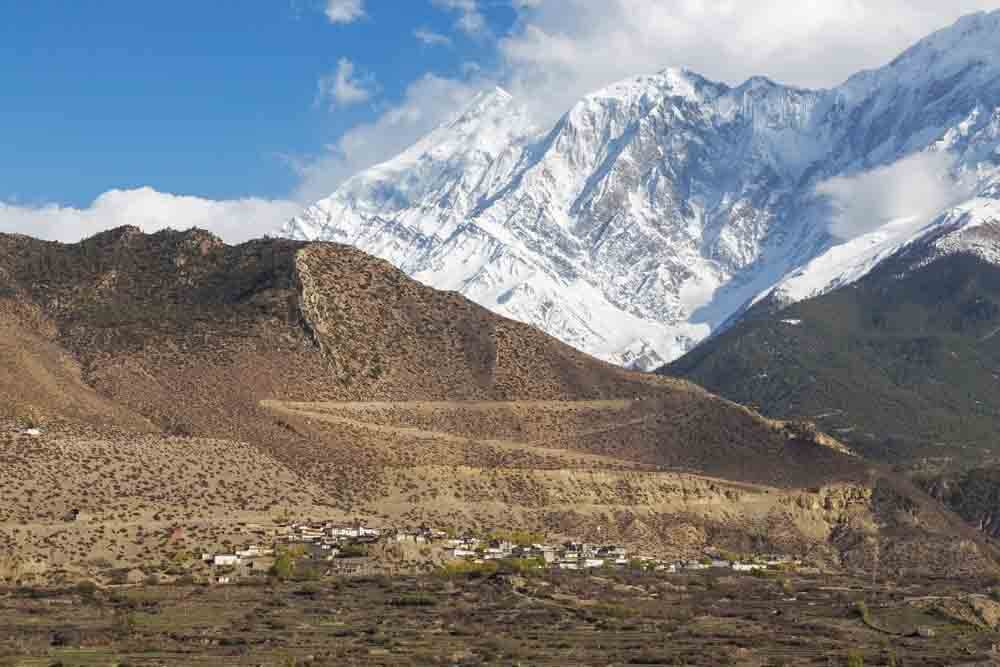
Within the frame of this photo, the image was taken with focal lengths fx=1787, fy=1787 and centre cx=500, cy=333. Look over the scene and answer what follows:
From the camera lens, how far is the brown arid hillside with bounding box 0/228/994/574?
368 feet

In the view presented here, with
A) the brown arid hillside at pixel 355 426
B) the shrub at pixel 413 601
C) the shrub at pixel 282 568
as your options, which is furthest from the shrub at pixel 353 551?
the shrub at pixel 413 601

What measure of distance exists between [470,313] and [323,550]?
58.5 m

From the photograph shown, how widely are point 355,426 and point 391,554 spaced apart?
2696 cm

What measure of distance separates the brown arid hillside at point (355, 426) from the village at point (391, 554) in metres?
2.97

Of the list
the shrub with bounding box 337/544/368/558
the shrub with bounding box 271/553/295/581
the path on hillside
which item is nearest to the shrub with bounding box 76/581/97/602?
the shrub with bounding box 271/553/295/581

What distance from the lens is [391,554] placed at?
106250mm

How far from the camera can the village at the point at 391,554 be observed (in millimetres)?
98875

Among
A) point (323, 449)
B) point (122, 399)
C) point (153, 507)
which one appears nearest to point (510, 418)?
Result: point (323, 449)

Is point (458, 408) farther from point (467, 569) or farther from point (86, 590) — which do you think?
point (86, 590)

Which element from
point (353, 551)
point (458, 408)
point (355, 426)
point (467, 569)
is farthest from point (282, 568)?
point (458, 408)

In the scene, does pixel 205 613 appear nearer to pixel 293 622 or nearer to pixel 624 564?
pixel 293 622

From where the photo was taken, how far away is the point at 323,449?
126 m

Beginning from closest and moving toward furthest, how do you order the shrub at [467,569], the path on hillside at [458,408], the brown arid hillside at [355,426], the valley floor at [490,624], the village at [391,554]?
the valley floor at [490,624] → the village at [391,554] → the shrub at [467,569] → the brown arid hillside at [355,426] → the path on hillside at [458,408]

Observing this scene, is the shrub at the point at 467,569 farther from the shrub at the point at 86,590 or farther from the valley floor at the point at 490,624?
the shrub at the point at 86,590
